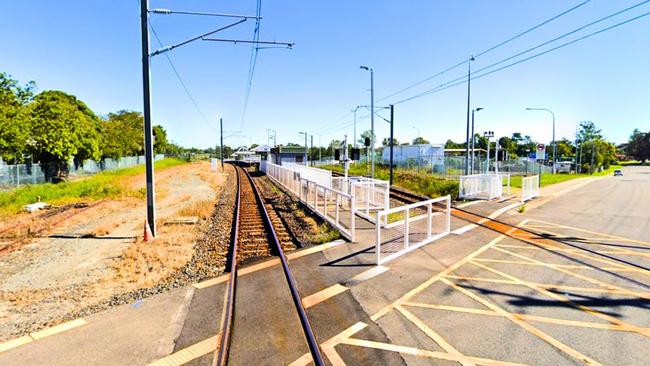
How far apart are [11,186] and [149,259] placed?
75.2ft

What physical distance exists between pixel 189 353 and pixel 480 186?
19.7 meters

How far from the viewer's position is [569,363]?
4.23 m

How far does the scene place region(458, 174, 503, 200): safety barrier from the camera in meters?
19.8

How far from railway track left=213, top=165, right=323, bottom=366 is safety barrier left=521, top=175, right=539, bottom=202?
13.5m

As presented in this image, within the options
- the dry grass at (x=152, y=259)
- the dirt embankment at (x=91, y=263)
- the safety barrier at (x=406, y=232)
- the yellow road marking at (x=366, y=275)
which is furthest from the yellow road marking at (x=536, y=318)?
the dry grass at (x=152, y=259)

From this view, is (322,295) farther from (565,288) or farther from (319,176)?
(319,176)

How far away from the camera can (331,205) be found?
15.3m

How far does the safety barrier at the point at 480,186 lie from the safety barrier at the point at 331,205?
7.56 m

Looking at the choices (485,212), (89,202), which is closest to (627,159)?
(485,212)

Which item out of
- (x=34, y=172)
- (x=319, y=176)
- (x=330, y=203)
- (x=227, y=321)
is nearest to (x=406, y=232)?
(x=227, y=321)

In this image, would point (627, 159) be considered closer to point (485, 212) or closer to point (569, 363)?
point (485, 212)

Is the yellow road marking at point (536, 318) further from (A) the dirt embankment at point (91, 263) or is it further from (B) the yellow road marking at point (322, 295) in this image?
(A) the dirt embankment at point (91, 263)

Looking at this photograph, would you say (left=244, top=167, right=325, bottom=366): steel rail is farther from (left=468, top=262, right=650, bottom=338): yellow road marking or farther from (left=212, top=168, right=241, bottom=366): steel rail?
(left=468, top=262, right=650, bottom=338): yellow road marking

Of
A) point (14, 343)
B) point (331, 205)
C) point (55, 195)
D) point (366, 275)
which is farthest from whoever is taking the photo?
point (55, 195)
